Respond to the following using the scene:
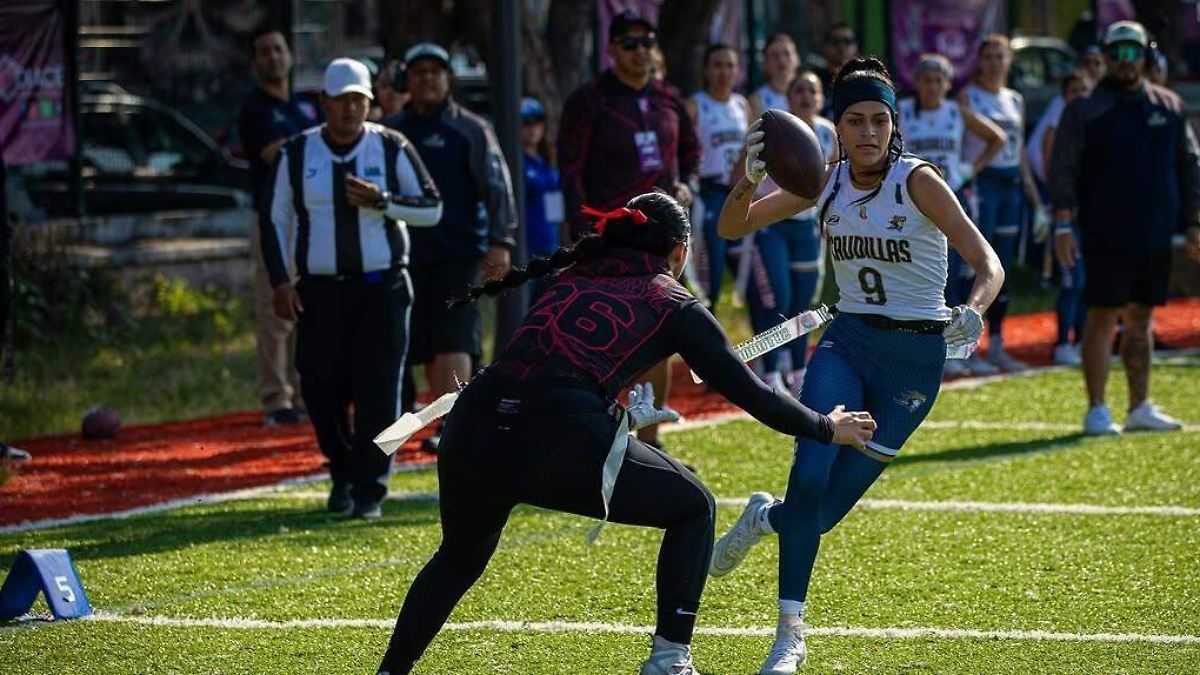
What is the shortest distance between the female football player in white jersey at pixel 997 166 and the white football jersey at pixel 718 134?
191cm

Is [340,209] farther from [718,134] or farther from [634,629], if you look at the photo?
[718,134]

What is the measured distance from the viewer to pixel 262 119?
12.1 m

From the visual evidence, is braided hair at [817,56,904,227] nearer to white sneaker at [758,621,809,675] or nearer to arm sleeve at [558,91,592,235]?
white sneaker at [758,621,809,675]

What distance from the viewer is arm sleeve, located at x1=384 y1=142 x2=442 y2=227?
9.41 meters

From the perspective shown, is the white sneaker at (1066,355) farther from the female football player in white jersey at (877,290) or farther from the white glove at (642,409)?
the white glove at (642,409)

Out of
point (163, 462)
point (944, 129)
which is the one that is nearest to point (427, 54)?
point (163, 462)

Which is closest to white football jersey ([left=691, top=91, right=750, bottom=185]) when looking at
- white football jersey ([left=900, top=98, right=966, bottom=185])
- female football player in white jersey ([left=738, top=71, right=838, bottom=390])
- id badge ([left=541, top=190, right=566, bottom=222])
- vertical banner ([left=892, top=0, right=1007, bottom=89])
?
female football player in white jersey ([left=738, top=71, right=838, bottom=390])

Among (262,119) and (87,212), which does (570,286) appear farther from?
(87,212)

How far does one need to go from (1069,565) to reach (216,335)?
1023 centimetres

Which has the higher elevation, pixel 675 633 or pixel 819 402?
pixel 819 402

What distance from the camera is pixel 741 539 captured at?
22.8 ft

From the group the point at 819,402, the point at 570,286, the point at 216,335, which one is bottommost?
the point at 216,335

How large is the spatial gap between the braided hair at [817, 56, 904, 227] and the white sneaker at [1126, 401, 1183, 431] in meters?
5.12

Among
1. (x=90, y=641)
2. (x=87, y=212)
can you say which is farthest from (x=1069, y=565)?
(x=87, y=212)
